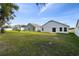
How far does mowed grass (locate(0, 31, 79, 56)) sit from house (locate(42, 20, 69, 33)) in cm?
6

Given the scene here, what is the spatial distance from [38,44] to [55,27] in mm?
322

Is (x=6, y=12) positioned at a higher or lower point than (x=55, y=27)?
higher

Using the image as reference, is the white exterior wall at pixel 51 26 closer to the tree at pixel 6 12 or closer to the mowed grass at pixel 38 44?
the mowed grass at pixel 38 44

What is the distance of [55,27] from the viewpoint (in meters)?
2.70

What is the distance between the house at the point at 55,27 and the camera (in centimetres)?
267

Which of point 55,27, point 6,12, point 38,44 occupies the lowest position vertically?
point 38,44

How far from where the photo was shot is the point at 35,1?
2666 millimetres

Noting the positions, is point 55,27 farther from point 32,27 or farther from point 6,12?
point 6,12

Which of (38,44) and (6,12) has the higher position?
(6,12)

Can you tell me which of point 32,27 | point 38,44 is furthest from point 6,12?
point 38,44

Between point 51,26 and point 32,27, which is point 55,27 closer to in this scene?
point 51,26

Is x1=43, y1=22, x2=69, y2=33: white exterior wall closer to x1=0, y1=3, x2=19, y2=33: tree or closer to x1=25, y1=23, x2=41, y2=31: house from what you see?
x1=25, y1=23, x2=41, y2=31: house

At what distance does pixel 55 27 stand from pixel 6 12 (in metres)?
0.69

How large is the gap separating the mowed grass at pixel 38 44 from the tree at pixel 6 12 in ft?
0.58
